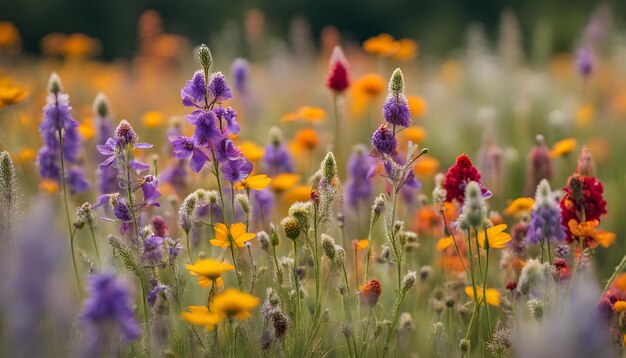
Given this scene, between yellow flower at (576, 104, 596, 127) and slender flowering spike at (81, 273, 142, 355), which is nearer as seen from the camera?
slender flowering spike at (81, 273, 142, 355)

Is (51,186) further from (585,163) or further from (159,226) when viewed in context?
(585,163)

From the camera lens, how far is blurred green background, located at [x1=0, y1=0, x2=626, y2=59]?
1370 centimetres

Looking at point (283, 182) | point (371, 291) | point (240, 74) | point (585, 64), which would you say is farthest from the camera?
point (585, 64)

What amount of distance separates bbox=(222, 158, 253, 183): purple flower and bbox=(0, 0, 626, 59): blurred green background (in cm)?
1111

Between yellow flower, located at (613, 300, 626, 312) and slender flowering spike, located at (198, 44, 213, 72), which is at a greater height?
slender flowering spike, located at (198, 44, 213, 72)

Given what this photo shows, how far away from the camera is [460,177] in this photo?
7.05 ft

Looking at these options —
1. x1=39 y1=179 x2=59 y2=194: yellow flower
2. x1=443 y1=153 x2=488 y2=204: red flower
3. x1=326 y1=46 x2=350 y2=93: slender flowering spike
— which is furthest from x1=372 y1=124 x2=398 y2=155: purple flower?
x1=39 y1=179 x2=59 y2=194: yellow flower

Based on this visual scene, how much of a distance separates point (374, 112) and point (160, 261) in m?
3.99

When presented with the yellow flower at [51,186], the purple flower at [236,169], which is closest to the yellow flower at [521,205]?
the purple flower at [236,169]

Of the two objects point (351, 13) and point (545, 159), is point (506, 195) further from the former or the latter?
point (351, 13)

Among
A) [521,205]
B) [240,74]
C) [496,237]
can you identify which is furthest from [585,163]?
[240,74]

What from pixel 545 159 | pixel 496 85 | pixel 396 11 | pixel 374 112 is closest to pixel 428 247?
pixel 545 159

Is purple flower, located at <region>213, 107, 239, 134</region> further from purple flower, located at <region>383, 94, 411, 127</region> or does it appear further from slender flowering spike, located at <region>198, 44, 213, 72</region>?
purple flower, located at <region>383, 94, 411, 127</region>

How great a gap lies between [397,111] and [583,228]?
65 centimetres
